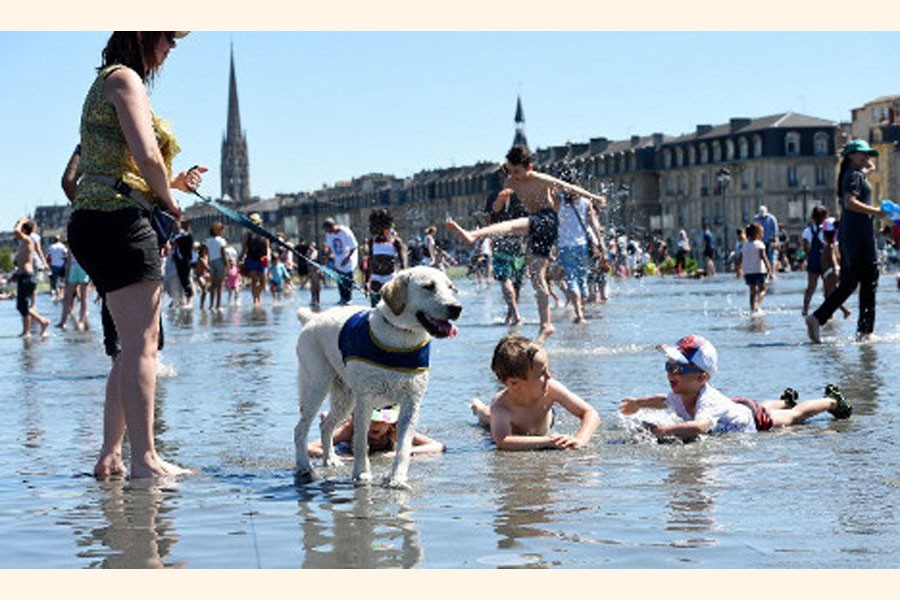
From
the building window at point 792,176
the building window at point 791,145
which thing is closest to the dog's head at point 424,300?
A: the building window at point 792,176

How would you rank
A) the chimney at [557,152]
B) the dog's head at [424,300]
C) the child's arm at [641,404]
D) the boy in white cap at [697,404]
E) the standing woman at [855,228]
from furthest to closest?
the chimney at [557,152]
the standing woman at [855,228]
the child's arm at [641,404]
the boy in white cap at [697,404]
the dog's head at [424,300]

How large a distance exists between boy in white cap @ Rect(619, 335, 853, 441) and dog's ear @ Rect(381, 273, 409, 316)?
1.86 meters

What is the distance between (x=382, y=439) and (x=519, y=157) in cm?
685

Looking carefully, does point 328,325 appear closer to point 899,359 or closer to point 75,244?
point 75,244

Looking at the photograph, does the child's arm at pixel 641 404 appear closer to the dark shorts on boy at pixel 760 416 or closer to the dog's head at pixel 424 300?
the dark shorts on boy at pixel 760 416

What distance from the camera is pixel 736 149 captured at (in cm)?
14738

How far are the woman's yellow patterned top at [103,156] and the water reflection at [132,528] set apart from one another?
1107 millimetres

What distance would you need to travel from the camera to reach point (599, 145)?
560 feet

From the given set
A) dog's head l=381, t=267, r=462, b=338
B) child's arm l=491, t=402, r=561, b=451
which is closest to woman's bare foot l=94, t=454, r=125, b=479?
dog's head l=381, t=267, r=462, b=338

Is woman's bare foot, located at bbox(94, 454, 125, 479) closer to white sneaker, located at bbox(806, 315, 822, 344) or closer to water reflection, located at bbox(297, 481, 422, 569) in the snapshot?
water reflection, located at bbox(297, 481, 422, 569)

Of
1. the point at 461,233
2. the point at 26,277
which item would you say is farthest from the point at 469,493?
the point at 26,277

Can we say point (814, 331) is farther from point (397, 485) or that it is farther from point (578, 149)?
point (578, 149)

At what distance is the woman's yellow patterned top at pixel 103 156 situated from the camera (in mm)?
6602
